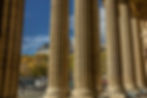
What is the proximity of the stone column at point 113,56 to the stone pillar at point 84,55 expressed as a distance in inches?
1452

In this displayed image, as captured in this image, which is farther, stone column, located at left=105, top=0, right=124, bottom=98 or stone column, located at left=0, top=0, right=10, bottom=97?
stone column, located at left=105, top=0, right=124, bottom=98

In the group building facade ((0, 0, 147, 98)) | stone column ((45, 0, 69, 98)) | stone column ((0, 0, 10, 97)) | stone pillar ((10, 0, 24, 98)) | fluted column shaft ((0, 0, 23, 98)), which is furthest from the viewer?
stone column ((45, 0, 69, 98))

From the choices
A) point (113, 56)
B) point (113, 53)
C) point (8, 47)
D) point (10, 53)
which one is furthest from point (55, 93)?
point (8, 47)

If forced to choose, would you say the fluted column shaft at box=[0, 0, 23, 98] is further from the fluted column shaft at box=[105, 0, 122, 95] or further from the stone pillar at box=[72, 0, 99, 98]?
the fluted column shaft at box=[105, 0, 122, 95]

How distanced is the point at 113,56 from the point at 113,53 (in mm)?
1908

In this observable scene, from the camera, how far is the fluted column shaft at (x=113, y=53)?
128250mm

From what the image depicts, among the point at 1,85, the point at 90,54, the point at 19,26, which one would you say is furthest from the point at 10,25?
the point at 90,54

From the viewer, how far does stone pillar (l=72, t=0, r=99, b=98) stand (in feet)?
299

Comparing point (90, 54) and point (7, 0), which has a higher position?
point (7, 0)

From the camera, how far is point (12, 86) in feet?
167

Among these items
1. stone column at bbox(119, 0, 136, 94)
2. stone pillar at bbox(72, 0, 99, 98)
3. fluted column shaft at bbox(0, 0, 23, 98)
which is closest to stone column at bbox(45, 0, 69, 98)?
stone pillar at bbox(72, 0, 99, 98)

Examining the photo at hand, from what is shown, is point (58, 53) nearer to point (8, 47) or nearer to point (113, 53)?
point (113, 53)

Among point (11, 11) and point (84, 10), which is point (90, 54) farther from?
point (11, 11)

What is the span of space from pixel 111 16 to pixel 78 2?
1754 inches
